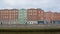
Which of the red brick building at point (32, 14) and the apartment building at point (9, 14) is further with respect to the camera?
the apartment building at point (9, 14)

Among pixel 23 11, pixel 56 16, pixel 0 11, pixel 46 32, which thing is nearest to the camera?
pixel 46 32

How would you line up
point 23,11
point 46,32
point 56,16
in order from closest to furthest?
1. point 46,32
2. point 23,11
3. point 56,16

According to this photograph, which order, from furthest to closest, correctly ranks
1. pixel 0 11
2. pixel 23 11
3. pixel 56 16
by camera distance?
pixel 56 16 → pixel 0 11 → pixel 23 11

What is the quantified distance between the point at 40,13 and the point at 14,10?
1912cm

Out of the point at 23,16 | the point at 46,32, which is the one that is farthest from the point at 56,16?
the point at 46,32

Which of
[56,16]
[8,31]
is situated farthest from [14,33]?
[56,16]

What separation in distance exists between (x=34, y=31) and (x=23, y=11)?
287 ft

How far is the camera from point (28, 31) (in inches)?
489

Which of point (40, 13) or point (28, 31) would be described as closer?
point (28, 31)

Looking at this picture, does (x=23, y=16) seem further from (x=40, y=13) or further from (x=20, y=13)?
(x=40, y=13)

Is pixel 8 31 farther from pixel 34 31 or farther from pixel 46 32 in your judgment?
pixel 46 32

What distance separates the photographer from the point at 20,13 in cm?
10119

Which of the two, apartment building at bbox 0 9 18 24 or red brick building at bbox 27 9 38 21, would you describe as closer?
red brick building at bbox 27 9 38 21

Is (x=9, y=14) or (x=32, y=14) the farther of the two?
(x=9, y=14)
